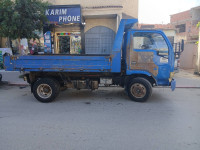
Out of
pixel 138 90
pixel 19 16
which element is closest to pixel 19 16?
pixel 19 16

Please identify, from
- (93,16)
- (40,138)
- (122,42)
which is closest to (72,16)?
(93,16)

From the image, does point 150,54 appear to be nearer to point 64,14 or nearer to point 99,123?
point 99,123

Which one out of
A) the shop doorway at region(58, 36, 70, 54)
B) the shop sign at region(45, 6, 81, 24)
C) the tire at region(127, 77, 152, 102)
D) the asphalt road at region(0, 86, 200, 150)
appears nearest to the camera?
the asphalt road at region(0, 86, 200, 150)

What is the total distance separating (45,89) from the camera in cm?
601

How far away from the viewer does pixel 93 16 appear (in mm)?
11828

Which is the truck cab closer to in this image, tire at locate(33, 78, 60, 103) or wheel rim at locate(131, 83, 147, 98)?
wheel rim at locate(131, 83, 147, 98)

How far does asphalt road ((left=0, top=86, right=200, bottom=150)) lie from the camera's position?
3.30m

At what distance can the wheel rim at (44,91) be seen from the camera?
597cm

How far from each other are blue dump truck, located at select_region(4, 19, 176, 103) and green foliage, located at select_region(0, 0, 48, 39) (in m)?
2.85

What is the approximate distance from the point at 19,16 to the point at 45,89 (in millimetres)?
4015

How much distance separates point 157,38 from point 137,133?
3359 millimetres

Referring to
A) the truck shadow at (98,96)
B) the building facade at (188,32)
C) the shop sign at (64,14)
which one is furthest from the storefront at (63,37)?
the building facade at (188,32)

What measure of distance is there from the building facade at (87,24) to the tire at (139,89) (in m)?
6.61

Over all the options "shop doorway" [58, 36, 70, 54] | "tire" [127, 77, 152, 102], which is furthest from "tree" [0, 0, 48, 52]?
"tire" [127, 77, 152, 102]
